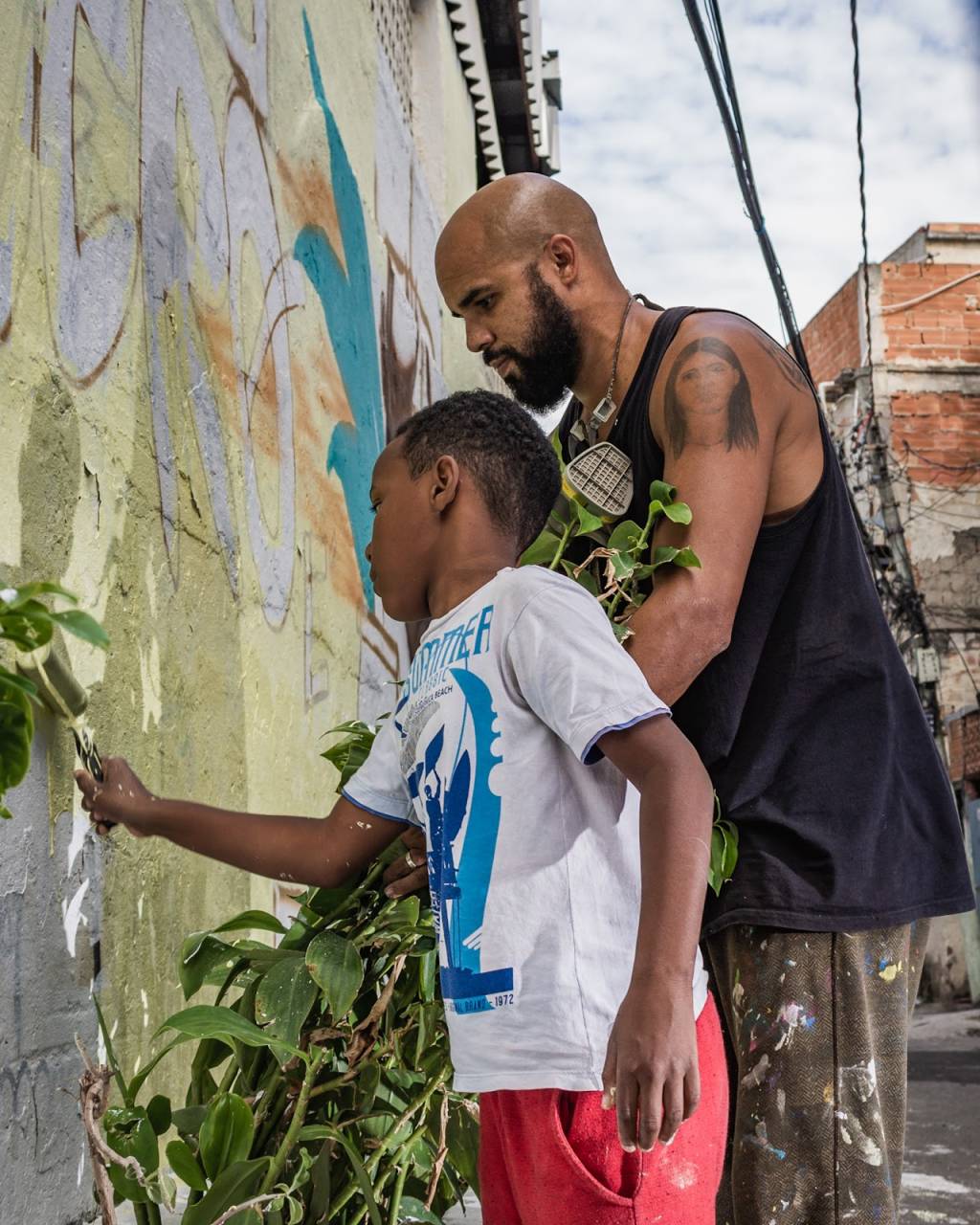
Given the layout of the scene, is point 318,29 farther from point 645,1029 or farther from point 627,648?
point 645,1029

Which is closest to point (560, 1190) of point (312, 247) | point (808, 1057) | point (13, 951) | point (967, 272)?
point (808, 1057)

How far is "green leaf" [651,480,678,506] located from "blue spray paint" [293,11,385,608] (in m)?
2.15

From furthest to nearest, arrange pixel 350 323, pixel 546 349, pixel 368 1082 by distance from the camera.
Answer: pixel 350 323 → pixel 546 349 → pixel 368 1082

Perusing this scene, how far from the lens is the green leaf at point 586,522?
71.9 inches

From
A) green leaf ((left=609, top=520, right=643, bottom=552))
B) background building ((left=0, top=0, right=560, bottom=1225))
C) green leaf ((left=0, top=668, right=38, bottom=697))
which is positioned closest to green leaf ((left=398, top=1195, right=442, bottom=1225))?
background building ((left=0, top=0, right=560, bottom=1225))

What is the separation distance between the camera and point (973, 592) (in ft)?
58.6

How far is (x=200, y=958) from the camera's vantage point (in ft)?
5.75

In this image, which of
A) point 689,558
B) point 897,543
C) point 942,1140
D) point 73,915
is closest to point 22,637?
point 689,558

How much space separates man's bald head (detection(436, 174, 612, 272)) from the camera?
206cm

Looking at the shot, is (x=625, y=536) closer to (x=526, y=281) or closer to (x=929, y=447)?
(x=526, y=281)

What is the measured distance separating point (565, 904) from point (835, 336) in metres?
20.2

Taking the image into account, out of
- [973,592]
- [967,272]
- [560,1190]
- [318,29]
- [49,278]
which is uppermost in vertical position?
[967,272]

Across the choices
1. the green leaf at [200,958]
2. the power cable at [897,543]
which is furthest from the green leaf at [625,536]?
the power cable at [897,543]

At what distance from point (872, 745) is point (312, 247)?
252 cm
